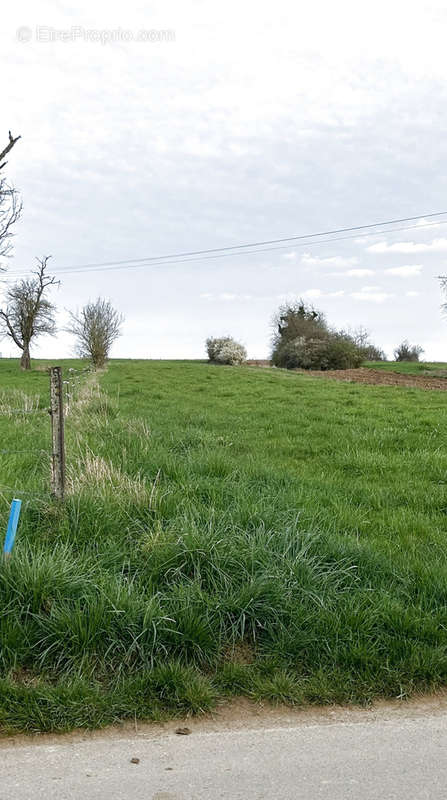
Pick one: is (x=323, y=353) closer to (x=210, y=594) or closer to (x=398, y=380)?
(x=398, y=380)

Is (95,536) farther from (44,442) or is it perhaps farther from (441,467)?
(441,467)

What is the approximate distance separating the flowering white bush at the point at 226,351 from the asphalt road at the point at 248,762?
46215 millimetres

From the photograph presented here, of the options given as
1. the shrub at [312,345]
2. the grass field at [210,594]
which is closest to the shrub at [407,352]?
the shrub at [312,345]

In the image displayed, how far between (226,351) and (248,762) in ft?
154

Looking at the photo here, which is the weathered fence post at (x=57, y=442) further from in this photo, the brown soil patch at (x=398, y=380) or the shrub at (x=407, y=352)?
the shrub at (x=407, y=352)

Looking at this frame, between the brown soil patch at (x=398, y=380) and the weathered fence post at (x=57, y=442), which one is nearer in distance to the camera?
the weathered fence post at (x=57, y=442)

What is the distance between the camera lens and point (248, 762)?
2523 mm

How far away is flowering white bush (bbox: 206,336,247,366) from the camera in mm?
49056

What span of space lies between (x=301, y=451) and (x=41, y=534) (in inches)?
199

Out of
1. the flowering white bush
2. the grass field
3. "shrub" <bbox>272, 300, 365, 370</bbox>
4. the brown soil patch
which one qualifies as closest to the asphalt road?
the grass field

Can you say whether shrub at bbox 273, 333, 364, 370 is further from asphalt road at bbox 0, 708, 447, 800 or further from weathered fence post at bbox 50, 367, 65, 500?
A: asphalt road at bbox 0, 708, 447, 800

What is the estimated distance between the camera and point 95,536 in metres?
4.24

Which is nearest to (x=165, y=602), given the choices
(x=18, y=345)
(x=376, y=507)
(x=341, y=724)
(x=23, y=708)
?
(x=23, y=708)

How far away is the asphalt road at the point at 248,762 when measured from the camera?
232 centimetres
